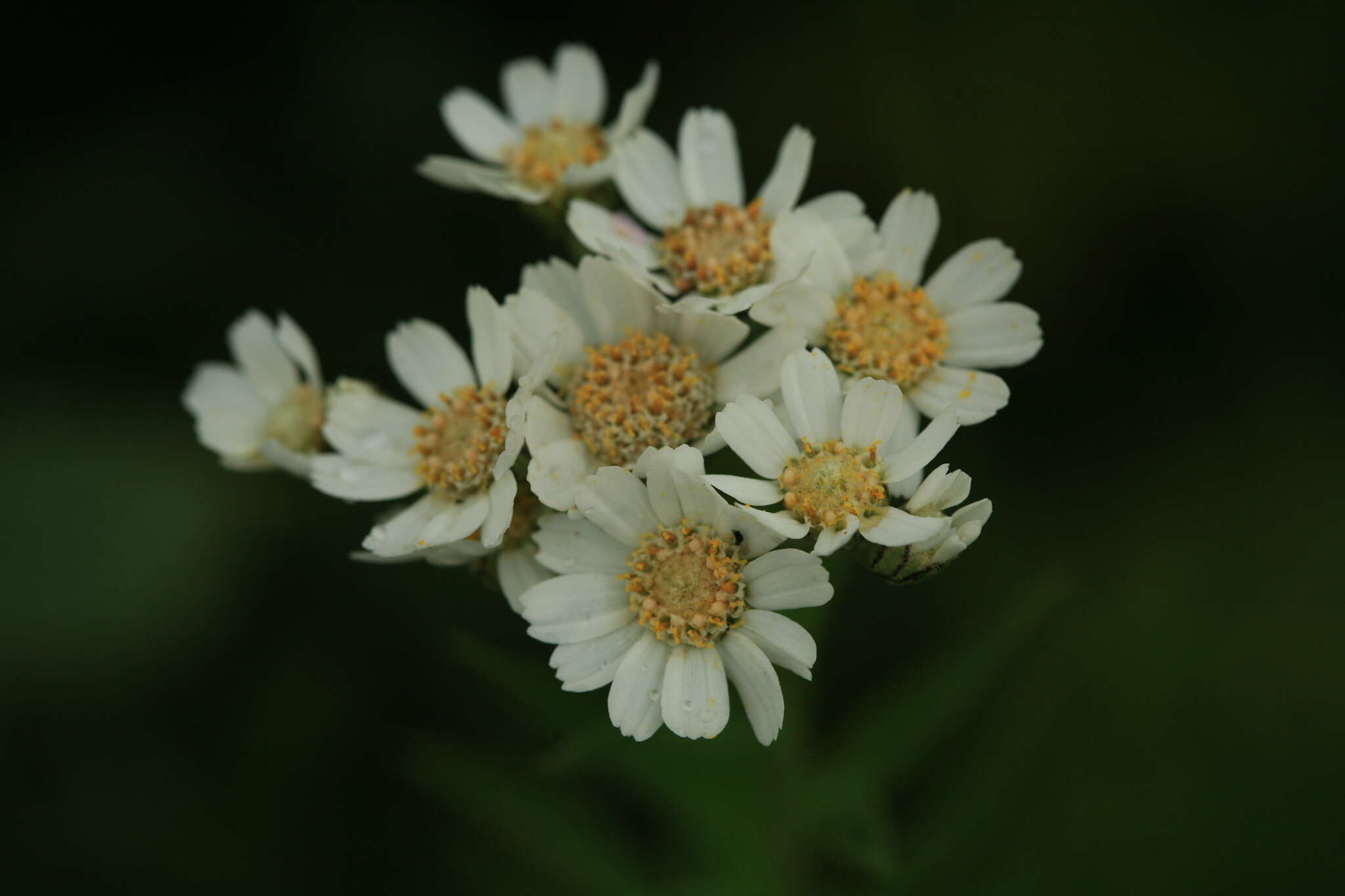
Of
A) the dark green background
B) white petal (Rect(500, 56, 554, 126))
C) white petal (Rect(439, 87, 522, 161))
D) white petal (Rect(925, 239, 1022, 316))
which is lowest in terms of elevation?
the dark green background

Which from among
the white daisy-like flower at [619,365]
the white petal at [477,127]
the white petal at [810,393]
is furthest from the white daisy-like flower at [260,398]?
the white petal at [810,393]

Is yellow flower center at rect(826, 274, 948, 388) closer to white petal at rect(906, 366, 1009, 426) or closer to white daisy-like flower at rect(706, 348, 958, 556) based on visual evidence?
white petal at rect(906, 366, 1009, 426)

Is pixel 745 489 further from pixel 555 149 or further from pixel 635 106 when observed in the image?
pixel 555 149

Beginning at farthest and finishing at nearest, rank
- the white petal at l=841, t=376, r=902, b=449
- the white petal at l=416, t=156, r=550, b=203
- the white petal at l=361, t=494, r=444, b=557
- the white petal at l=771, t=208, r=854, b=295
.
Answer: the white petal at l=416, t=156, r=550, b=203, the white petal at l=771, t=208, r=854, b=295, the white petal at l=361, t=494, r=444, b=557, the white petal at l=841, t=376, r=902, b=449

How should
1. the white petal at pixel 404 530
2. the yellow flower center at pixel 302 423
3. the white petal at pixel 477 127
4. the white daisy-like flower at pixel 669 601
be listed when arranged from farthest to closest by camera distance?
the white petal at pixel 477 127 → the yellow flower center at pixel 302 423 → the white petal at pixel 404 530 → the white daisy-like flower at pixel 669 601

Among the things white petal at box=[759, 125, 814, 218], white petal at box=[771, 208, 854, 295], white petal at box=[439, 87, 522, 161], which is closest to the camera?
white petal at box=[771, 208, 854, 295]

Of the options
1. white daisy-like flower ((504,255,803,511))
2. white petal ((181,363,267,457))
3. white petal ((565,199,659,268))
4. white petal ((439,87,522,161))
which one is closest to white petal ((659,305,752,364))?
white daisy-like flower ((504,255,803,511))

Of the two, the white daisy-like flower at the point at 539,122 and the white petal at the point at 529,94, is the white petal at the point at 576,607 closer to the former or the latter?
the white daisy-like flower at the point at 539,122
